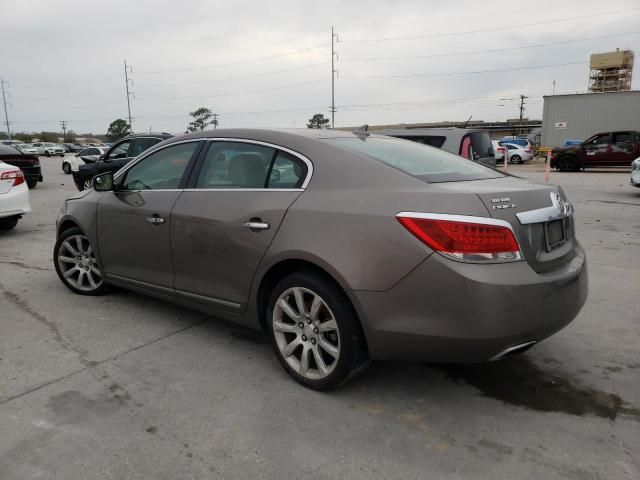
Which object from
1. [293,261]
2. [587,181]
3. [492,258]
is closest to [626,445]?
[492,258]

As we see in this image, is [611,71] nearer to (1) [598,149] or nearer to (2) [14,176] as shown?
(1) [598,149]

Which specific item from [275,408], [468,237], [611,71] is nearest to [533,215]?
[468,237]

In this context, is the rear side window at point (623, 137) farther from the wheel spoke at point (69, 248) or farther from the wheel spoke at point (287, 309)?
the wheel spoke at point (287, 309)

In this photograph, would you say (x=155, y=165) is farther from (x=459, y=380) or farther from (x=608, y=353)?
(x=608, y=353)

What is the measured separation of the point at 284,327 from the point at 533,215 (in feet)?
5.15

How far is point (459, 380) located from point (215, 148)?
2308 millimetres

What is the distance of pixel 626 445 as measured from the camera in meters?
2.55

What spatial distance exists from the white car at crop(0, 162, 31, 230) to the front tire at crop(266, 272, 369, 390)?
6.35m

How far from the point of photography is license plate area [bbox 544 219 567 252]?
2830 millimetres

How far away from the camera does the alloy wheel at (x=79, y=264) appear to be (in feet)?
15.9

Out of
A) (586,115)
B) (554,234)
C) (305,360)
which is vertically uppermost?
(586,115)

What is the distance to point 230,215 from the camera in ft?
11.1

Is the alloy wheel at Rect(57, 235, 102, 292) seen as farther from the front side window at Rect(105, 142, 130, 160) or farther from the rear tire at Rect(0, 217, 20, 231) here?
the front side window at Rect(105, 142, 130, 160)

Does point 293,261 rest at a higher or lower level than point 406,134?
lower
